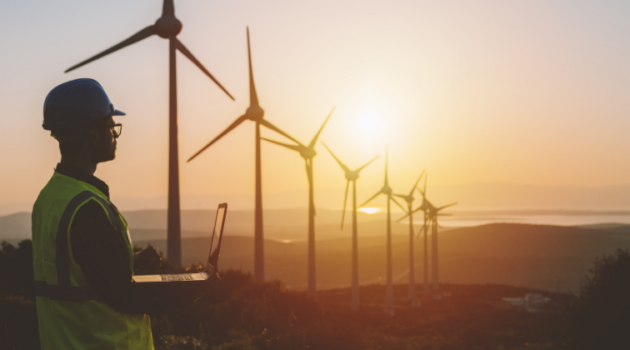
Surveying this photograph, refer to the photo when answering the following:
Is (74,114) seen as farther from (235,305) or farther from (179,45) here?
(179,45)

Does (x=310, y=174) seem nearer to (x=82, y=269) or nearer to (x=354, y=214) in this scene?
(x=354, y=214)

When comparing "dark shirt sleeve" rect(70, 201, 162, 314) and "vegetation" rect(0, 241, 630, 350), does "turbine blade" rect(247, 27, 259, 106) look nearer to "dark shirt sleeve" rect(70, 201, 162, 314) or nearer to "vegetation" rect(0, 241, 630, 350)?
"vegetation" rect(0, 241, 630, 350)

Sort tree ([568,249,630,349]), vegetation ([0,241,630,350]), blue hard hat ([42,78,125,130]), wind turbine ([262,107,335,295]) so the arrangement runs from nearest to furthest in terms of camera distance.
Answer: blue hard hat ([42,78,125,130]), vegetation ([0,241,630,350]), tree ([568,249,630,349]), wind turbine ([262,107,335,295])

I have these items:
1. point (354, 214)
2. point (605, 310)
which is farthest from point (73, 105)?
point (354, 214)

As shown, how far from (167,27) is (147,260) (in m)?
42.0

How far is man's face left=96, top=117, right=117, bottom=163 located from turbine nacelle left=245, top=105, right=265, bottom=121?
5072 centimetres

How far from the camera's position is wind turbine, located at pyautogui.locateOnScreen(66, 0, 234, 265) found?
40.4 meters

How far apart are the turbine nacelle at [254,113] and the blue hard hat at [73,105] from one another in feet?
167

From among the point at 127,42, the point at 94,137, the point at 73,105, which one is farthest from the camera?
the point at 127,42

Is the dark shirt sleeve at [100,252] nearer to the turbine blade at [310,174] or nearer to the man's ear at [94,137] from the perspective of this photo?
the man's ear at [94,137]

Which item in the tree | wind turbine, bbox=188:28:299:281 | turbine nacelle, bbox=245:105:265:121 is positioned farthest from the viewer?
turbine nacelle, bbox=245:105:265:121

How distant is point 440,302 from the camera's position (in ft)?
320

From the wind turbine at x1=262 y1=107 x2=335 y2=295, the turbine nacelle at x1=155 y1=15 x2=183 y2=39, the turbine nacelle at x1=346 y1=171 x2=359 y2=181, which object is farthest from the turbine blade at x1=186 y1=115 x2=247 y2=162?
the turbine nacelle at x1=346 y1=171 x2=359 y2=181

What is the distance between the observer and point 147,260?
171 inches
